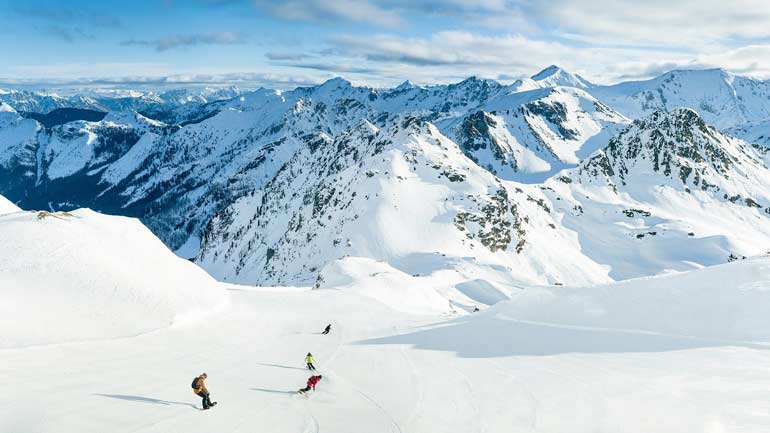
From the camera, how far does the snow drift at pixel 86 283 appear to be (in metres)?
26.4

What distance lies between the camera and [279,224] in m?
180

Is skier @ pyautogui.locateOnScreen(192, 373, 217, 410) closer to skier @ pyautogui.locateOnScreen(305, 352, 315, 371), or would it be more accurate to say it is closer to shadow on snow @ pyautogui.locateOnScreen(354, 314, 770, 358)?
skier @ pyautogui.locateOnScreen(305, 352, 315, 371)

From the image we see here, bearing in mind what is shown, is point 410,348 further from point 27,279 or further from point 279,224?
point 279,224

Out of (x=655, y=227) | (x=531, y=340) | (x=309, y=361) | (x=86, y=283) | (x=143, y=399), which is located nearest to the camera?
(x=143, y=399)

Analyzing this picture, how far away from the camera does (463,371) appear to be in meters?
23.1

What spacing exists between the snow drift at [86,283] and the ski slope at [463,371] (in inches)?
62.2

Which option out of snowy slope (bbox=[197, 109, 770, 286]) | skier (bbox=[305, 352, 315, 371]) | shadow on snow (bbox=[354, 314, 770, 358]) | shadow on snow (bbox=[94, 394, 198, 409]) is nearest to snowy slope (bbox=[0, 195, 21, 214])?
shadow on snow (bbox=[94, 394, 198, 409])

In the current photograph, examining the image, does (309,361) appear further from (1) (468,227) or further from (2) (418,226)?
(1) (468,227)

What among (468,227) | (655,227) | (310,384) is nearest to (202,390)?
(310,384)

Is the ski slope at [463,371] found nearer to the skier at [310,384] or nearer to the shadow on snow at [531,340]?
the shadow on snow at [531,340]

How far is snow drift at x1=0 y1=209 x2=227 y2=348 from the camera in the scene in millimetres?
26375

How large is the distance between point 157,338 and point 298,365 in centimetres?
969

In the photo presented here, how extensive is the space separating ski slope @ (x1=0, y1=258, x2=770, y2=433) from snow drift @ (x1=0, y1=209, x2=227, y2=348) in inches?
62.2

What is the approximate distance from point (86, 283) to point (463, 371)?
988 inches
